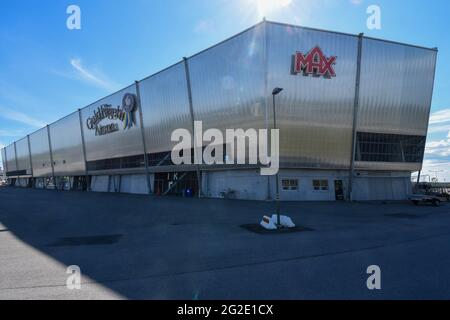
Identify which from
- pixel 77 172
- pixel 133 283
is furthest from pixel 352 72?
pixel 77 172

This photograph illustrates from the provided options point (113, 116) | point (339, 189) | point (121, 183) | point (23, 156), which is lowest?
point (121, 183)

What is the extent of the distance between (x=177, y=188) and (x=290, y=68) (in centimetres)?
2107

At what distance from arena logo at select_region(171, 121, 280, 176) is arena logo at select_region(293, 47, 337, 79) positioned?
21.9 feet

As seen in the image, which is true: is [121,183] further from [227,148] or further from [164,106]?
[227,148]

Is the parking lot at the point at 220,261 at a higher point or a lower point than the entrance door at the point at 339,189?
higher

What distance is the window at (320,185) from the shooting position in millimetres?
31783

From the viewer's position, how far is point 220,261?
8367 mm

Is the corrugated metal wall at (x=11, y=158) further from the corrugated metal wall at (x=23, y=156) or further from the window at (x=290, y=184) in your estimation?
the window at (x=290, y=184)

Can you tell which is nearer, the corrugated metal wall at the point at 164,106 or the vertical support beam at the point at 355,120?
the vertical support beam at the point at 355,120

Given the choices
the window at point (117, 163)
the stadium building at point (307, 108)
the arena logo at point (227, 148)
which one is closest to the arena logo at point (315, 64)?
the stadium building at point (307, 108)

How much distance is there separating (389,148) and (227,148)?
1905 centimetres

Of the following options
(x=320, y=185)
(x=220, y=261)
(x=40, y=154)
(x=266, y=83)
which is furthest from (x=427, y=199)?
(x=40, y=154)

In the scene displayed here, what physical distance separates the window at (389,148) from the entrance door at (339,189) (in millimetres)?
3261
